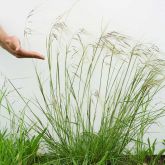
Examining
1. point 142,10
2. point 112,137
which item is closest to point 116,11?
point 142,10

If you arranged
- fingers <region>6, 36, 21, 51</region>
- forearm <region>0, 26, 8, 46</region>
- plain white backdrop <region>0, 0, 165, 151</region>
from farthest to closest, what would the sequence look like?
1. plain white backdrop <region>0, 0, 165, 151</region>
2. forearm <region>0, 26, 8, 46</region>
3. fingers <region>6, 36, 21, 51</region>

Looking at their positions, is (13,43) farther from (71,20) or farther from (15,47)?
(71,20)

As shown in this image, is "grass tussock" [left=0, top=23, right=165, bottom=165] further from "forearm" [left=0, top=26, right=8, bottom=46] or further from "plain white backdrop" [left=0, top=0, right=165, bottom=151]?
"forearm" [left=0, top=26, right=8, bottom=46]

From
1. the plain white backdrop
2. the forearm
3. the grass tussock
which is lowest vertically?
the grass tussock

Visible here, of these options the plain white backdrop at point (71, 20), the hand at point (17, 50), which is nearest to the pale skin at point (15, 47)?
the hand at point (17, 50)

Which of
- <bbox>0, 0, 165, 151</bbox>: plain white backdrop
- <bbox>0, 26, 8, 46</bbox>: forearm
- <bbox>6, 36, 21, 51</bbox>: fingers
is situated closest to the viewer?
<bbox>6, 36, 21, 51</bbox>: fingers

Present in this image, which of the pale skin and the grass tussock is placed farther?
the grass tussock

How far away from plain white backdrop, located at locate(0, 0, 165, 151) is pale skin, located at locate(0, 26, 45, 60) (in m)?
0.19

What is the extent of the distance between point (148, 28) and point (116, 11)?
215 millimetres

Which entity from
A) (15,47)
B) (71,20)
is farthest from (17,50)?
(71,20)

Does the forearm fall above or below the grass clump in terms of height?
above

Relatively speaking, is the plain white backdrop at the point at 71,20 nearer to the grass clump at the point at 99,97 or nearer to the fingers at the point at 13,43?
the grass clump at the point at 99,97

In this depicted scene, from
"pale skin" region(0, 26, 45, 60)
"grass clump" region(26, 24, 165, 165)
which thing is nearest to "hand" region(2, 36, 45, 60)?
"pale skin" region(0, 26, 45, 60)

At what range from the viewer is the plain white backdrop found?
2.30 m
